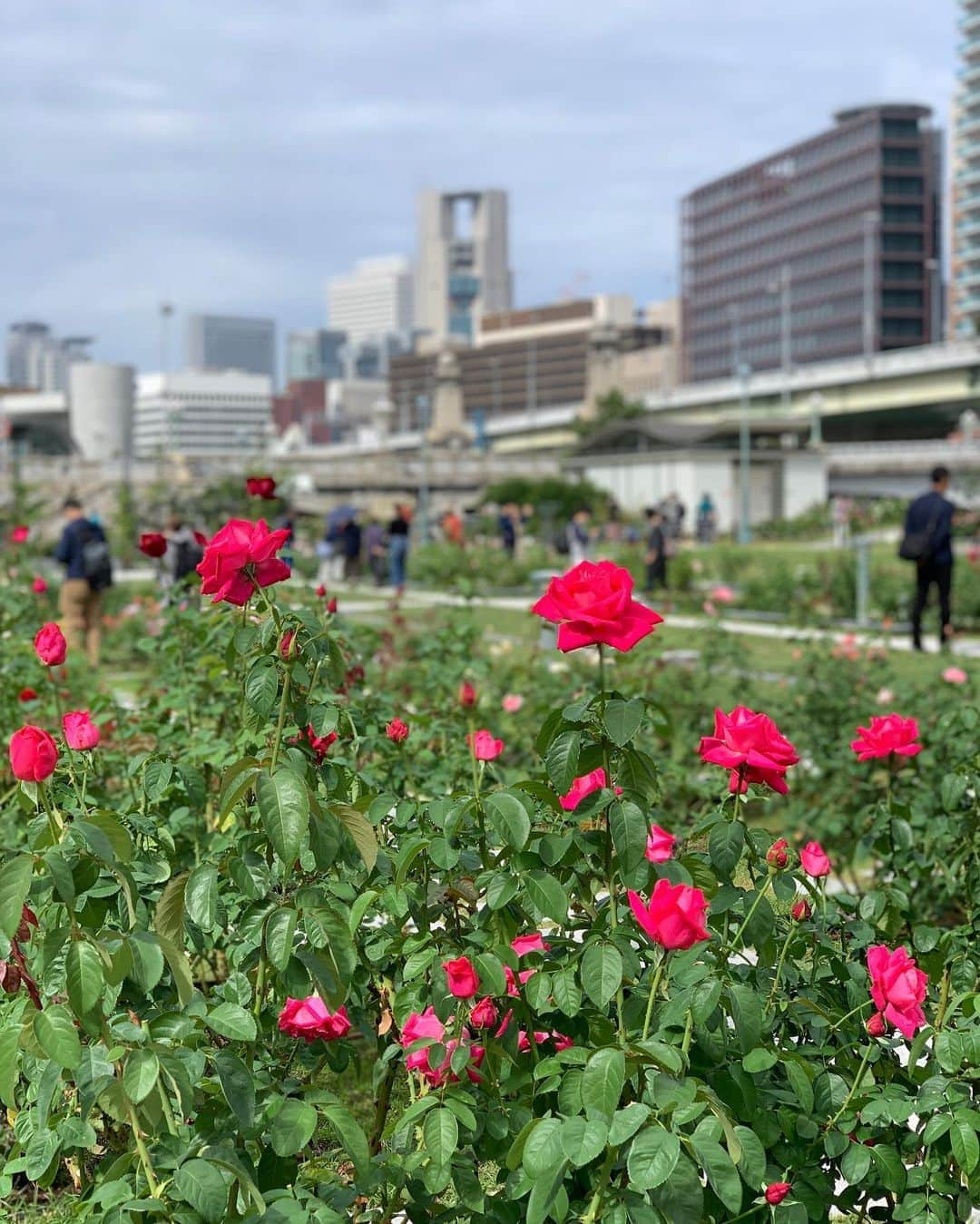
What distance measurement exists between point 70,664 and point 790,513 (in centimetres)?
4101

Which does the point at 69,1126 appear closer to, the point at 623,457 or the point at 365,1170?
the point at 365,1170

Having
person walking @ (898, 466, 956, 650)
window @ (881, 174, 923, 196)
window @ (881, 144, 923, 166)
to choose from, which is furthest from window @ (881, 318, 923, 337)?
person walking @ (898, 466, 956, 650)

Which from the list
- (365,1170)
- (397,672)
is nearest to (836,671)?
(397,672)

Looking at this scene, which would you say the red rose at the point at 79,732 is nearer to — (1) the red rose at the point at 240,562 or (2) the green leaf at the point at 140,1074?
(1) the red rose at the point at 240,562

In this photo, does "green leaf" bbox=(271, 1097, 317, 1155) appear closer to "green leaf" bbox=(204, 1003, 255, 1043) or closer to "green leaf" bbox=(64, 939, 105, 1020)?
"green leaf" bbox=(204, 1003, 255, 1043)

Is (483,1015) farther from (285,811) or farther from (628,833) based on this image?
(285,811)

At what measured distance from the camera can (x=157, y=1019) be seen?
2.17 metres

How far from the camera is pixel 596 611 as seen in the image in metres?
2.30

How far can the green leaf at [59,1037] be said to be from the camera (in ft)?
6.77

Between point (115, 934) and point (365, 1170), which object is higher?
point (115, 934)

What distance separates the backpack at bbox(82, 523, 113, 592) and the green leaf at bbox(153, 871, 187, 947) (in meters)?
11.8

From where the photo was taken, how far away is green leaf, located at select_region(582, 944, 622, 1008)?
7.50 feet

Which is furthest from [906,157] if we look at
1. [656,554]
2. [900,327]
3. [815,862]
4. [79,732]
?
[79,732]

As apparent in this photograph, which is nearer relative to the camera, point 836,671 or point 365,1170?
point 365,1170
